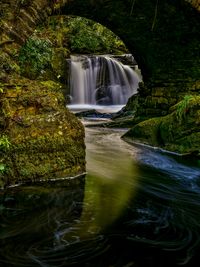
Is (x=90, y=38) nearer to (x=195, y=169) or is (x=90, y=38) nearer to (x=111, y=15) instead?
(x=111, y=15)

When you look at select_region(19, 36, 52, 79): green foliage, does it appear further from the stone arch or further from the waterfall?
the waterfall

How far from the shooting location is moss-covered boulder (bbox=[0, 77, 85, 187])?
4.56m

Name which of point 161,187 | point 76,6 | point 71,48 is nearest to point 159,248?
point 161,187

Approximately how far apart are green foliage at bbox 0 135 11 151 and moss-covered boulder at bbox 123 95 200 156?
3.80 metres

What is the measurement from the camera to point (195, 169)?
242 inches

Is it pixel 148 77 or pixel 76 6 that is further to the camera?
pixel 148 77

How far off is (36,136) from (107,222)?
64.0 inches

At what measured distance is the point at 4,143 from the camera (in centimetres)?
446

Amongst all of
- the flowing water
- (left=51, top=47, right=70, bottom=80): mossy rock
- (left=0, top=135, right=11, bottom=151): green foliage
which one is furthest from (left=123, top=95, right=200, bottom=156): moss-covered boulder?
(left=51, top=47, right=70, bottom=80): mossy rock

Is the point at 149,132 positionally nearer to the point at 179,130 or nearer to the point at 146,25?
the point at 179,130

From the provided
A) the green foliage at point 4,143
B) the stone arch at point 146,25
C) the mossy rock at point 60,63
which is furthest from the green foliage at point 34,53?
Answer: the mossy rock at point 60,63

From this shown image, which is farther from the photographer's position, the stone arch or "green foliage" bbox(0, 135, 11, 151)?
the stone arch

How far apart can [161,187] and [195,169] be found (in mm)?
1236

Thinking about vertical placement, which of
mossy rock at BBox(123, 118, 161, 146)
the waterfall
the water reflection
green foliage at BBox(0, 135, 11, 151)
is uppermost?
the waterfall
